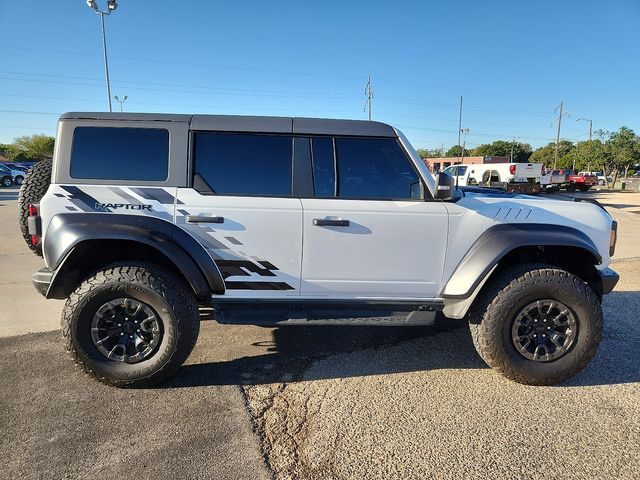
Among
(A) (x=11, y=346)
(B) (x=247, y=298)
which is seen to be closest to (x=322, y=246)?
(B) (x=247, y=298)

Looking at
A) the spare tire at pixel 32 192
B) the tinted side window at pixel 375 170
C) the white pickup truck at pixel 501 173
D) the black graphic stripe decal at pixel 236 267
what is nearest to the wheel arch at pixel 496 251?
the tinted side window at pixel 375 170

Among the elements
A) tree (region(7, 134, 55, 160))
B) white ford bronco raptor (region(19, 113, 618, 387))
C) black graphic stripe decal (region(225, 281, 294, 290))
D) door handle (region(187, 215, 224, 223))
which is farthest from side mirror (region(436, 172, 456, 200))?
tree (region(7, 134, 55, 160))

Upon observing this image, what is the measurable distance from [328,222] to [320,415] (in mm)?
1314

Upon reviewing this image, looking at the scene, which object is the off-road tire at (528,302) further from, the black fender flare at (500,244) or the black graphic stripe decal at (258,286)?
the black graphic stripe decal at (258,286)

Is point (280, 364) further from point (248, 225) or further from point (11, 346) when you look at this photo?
point (11, 346)

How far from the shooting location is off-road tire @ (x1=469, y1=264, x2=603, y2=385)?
10.2 feet

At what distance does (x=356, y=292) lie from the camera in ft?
10.6

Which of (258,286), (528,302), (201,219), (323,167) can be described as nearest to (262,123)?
(323,167)

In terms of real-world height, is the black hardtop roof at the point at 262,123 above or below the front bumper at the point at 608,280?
above

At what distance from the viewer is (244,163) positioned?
3.17 m

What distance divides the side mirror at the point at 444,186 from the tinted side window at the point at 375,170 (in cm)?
17

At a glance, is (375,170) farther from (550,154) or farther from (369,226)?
(550,154)

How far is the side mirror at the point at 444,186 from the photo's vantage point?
3.01 metres

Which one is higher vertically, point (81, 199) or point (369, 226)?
point (81, 199)
